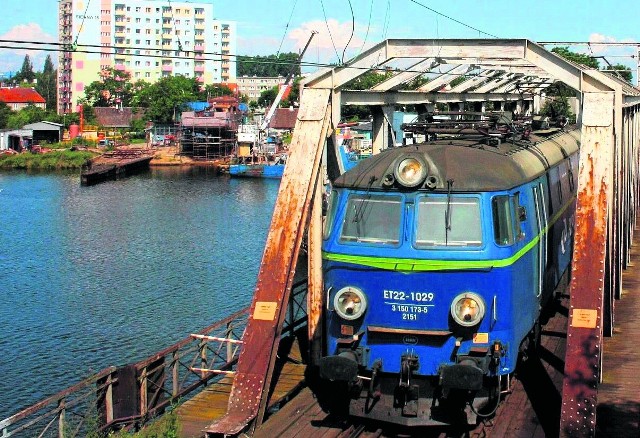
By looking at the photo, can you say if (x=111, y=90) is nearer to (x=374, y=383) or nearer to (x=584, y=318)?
(x=374, y=383)

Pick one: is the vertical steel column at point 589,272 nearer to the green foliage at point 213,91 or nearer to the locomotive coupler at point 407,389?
the locomotive coupler at point 407,389

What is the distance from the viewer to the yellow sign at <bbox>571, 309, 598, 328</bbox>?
13.4 meters

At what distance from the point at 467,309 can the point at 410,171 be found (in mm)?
2058

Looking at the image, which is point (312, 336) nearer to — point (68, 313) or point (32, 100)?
point (68, 313)

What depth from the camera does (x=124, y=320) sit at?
106ft

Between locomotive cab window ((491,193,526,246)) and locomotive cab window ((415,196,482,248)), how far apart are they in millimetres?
252

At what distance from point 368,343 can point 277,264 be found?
6.04 ft

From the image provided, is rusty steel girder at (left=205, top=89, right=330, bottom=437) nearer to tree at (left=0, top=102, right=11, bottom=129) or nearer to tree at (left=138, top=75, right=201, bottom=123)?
tree at (left=138, top=75, right=201, bottom=123)

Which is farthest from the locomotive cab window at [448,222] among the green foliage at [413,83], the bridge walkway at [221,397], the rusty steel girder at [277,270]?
the green foliage at [413,83]

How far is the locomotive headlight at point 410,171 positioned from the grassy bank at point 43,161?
91752mm

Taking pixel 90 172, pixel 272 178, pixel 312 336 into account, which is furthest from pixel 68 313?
pixel 272 178

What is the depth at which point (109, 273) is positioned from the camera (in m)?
41.0

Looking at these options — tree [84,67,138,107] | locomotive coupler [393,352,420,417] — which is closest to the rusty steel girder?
locomotive coupler [393,352,420,417]

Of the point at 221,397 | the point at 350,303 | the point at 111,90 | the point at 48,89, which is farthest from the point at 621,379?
the point at 48,89
